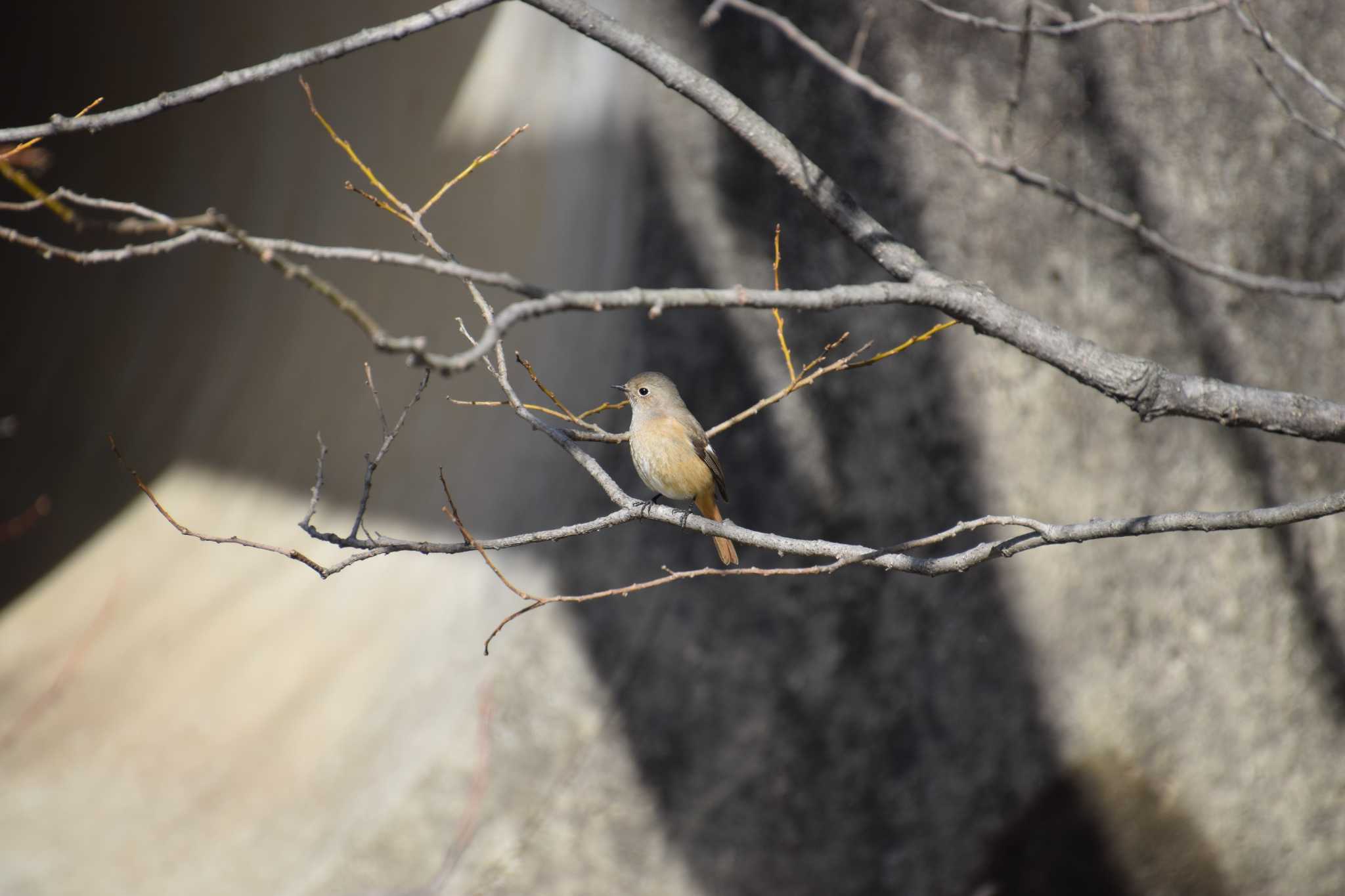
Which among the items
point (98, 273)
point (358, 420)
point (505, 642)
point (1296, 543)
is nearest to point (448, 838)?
point (505, 642)

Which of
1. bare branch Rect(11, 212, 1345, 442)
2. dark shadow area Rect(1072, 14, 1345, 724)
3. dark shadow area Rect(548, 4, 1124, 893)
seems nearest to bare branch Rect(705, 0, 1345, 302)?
bare branch Rect(11, 212, 1345, 442)

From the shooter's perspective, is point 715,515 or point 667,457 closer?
point 667,457

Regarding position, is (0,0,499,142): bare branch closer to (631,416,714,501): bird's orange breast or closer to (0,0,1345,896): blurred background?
(631,416,714,501): bird's orange breast

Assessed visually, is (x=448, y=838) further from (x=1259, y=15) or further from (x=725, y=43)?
(x=1259, y=15)

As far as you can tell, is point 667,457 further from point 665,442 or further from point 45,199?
A: point 45,199

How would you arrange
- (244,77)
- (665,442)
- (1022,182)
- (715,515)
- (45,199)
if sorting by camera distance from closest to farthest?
1. (45,199)
2. (244,77)
3. (1022,182)
4. (665,442)
5. (715,515)

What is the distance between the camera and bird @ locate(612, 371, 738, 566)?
3.08 m

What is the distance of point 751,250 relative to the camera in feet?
13.9

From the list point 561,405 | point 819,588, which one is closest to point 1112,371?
point 561,405

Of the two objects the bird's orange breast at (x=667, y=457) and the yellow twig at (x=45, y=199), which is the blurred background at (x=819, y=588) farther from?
the yellow twig at (x=45, y=199)

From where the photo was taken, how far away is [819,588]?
4.44m

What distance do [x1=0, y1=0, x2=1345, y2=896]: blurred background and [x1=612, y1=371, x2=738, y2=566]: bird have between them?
3.10 ft

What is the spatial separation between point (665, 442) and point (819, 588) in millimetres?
1609

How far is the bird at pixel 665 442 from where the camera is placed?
308cm
